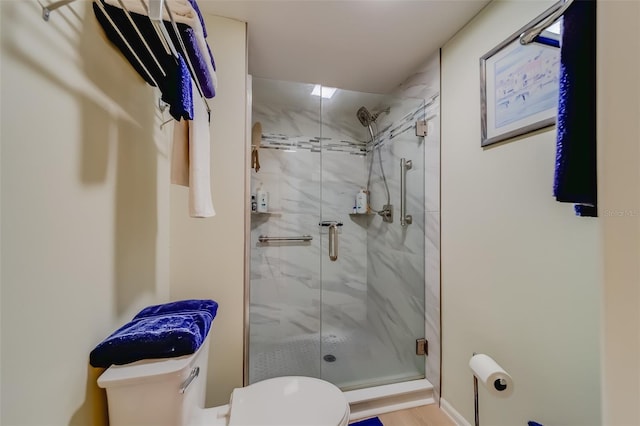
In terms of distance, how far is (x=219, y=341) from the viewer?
4.70 feet

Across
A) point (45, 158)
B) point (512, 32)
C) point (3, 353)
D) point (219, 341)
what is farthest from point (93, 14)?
point (512, 32)

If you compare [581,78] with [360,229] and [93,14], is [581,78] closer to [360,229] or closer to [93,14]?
[93,14]

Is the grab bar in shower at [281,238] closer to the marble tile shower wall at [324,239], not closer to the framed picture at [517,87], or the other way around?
the marble tile shower wall at [324,239]

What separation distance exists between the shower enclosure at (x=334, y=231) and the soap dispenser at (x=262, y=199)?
0.11 ft

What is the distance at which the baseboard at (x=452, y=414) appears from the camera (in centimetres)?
145

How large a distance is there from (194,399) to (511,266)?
1404mm

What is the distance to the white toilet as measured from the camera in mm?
746

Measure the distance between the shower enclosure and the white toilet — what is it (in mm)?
866

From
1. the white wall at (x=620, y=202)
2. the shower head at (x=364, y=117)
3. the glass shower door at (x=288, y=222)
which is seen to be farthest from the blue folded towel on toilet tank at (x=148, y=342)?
the shower head at (x=364, y=117)

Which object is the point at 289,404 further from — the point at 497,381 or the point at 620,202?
the point at 620,202

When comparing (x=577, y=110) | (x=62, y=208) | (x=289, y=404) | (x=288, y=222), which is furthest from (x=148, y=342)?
(x=288, y=222)

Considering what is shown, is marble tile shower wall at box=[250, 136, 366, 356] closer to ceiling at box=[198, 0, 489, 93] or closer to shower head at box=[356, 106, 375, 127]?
shower head at box=[356, 106, 375, 127]

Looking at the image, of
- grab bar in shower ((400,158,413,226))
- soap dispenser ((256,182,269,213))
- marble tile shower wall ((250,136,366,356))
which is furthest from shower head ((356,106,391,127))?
soap dispenser ((256,182,269,213))

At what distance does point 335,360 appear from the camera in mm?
2006
